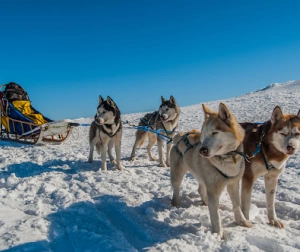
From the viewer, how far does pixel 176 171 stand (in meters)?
3.67

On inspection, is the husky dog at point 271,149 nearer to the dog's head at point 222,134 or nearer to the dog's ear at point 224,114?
the dog's head at point 222,134

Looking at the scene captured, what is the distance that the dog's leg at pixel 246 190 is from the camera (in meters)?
3.31

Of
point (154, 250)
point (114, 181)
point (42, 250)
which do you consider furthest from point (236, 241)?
point (114, 181)

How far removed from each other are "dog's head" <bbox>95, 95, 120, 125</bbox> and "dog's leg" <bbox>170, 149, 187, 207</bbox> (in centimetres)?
231

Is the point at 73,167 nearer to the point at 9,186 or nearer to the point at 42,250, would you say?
the point at 9,186

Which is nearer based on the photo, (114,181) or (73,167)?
(114,181)

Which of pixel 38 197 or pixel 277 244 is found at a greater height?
pixel 38 197

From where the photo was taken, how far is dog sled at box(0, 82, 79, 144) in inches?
316

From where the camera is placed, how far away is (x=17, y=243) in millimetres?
2619

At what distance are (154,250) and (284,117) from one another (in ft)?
6.31

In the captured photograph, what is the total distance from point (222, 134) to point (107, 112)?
335 centimetres

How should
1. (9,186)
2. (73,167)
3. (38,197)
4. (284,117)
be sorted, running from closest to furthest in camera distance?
1. (284,117)
2. (38,197)
3. (9,186)
4. (73,167)

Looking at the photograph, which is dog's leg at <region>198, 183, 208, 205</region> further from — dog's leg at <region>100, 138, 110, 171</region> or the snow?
dog's leg at <region>100, 138, 110, 171</region>

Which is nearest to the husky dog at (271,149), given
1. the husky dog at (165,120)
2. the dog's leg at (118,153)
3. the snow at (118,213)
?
the snow at (118,213)
